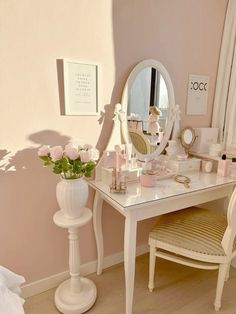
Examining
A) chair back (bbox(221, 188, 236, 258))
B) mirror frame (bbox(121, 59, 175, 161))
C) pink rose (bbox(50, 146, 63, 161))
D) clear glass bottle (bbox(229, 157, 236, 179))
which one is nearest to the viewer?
pink rose (bbox(50, 146, 63, 161))

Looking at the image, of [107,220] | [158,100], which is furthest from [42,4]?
[107,220]

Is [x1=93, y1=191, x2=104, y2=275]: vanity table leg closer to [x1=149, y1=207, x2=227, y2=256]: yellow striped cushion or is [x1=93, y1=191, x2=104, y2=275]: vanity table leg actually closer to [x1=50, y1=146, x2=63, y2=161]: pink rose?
[x1=149, y1=207, x2=227, y2=256]: yellow striped cushion

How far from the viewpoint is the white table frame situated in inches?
48.8

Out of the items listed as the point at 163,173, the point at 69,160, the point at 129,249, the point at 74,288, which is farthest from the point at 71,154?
the point at 74,288

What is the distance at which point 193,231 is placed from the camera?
1477 millimetres

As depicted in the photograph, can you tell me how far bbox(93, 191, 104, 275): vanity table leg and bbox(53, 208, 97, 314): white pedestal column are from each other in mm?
174

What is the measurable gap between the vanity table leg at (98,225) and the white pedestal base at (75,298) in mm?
172

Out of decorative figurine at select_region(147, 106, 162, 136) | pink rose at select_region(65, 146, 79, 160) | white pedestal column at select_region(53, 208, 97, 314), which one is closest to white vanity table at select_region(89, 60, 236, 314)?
decorative figurine at select_region(147, 106, 162, 136)

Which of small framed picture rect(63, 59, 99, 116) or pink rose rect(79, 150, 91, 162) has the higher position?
small framed picture rect(63, 59, 99, 116)

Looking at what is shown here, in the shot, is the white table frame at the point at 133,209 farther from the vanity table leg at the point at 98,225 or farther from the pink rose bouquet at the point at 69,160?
the pink rose bouquet at the point at 69,160

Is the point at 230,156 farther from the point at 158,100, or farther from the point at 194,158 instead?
the point at 158,100

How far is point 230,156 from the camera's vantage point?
1.92 metres

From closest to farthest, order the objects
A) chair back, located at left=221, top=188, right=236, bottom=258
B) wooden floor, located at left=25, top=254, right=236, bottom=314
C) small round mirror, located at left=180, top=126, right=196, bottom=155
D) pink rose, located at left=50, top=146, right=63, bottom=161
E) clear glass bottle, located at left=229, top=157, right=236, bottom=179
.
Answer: pink rose, located at left=50, top=146, right=63, bottom=161 → chair back, located at left=221, top=188, right=236, bottom=258 → wooden floor, located at left=25, top=254, right=236, bottom=314 → clear glass bottle, located at left=229, top=157, right=236, bottom=179 → small round mirror, located at left=180, top=126, right=196, bottom=155

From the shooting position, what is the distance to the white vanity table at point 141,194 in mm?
1252
